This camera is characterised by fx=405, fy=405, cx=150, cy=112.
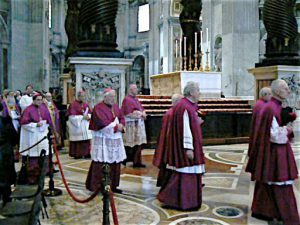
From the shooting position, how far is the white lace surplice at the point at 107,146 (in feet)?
20.6

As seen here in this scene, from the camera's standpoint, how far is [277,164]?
4781 millimetres

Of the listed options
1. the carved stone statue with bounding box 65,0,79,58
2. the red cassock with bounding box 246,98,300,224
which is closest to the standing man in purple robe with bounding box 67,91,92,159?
the red cassock with bounding box 246,98,300,224

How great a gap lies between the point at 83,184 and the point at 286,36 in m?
7.69

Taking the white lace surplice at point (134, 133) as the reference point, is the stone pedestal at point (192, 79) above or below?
above

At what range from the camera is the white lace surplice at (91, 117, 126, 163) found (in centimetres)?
627

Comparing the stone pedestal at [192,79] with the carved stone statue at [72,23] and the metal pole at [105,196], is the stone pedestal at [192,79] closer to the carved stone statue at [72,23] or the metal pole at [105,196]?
the carved stone statue at [72,23]

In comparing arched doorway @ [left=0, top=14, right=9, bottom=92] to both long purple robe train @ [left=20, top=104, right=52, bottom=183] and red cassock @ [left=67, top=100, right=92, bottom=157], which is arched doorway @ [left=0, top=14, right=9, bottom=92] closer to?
red cassock @ [left=67, top=100, right=92, bottom=157]

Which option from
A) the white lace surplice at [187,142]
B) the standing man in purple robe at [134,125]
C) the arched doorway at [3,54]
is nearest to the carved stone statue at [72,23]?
the arched doorway at [3,54]

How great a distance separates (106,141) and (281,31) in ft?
24.4

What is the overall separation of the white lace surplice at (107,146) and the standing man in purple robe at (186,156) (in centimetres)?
110

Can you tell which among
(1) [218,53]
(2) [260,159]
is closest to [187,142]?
(2) [260,159]

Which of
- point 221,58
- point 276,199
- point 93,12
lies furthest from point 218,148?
point 221,58

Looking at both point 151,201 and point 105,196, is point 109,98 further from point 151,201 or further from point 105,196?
point 105,196

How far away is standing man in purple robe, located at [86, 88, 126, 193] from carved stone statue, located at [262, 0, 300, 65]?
6950 mm
